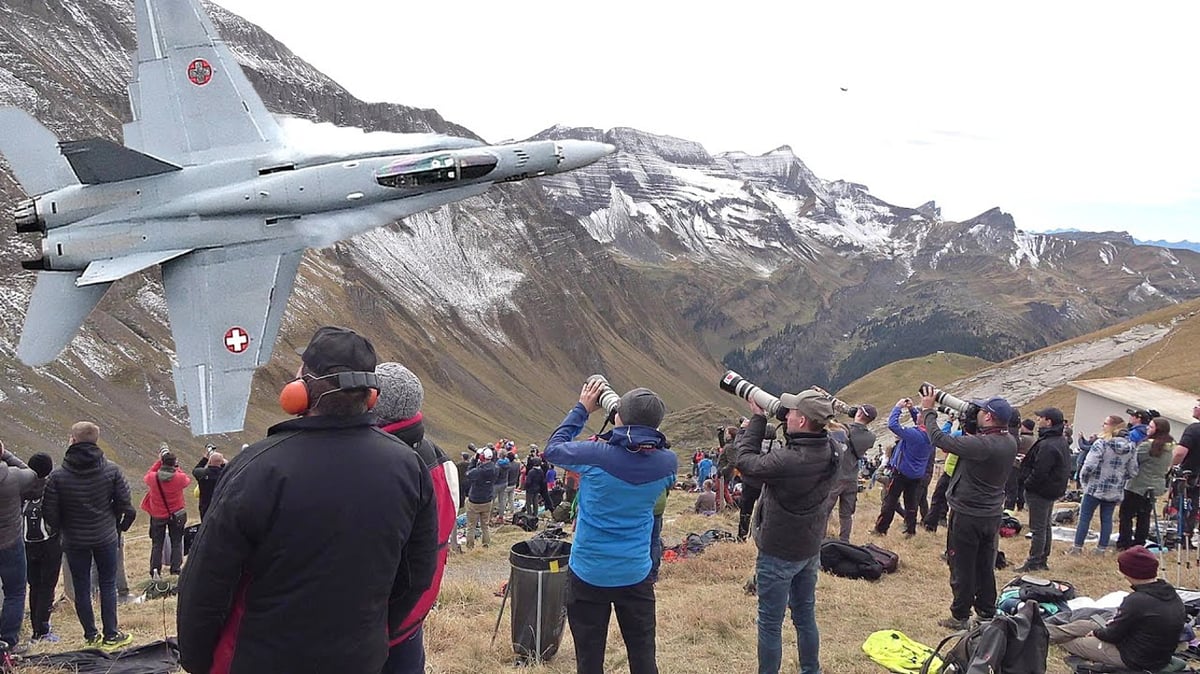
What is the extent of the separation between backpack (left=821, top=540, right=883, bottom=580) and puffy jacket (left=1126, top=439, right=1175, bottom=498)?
4115mm

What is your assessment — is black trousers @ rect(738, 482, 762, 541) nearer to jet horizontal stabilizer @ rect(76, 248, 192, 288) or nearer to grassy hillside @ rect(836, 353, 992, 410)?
jet horizontal stabilizer @ rect(76, 248, 192, 288)

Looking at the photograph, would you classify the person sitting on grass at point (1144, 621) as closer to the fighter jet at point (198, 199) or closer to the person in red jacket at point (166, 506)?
the fighter jet at point (198, 199)

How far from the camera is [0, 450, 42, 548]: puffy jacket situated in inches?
287

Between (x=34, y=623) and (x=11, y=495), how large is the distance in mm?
2004

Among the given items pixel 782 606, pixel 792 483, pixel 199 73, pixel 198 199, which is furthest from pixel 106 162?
pixel 782 606

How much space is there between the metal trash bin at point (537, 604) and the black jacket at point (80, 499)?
14.2ft

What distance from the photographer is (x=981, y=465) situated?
305 inches

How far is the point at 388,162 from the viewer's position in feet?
33.8

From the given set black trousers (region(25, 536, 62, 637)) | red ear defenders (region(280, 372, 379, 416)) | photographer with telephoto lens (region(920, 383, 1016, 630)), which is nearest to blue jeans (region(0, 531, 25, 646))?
black trousers (region(25, 536, 62, 637))

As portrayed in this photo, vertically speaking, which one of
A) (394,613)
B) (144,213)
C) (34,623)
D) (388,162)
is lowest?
(34,623)

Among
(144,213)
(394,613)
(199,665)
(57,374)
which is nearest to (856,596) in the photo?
(394,613)

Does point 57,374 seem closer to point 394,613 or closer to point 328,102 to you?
point 394,613

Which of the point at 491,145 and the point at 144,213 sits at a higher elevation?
the point at 491,145

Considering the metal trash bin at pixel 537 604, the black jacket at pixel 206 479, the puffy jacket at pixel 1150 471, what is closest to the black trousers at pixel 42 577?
the black jacket at pixel 206 479
